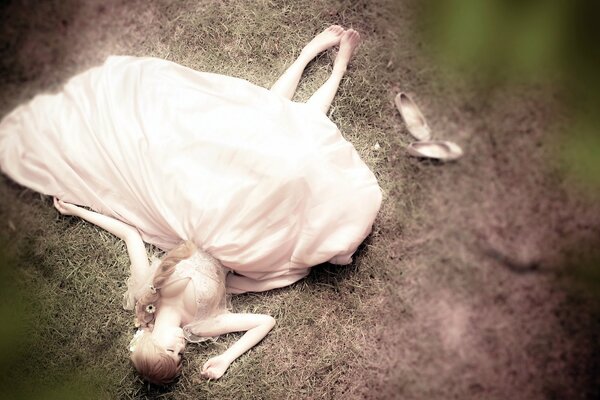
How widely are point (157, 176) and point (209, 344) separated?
80 cm

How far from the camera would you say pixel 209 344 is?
92.8 inches

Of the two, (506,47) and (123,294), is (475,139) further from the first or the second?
(123,294)

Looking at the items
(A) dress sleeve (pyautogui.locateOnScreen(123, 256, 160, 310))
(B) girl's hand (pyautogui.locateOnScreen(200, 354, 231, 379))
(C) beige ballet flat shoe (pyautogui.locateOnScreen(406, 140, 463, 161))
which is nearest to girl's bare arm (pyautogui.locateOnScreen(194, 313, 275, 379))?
(B) girl's hand (pyautogui.locateOnScreen(200, 354, 231, 379))

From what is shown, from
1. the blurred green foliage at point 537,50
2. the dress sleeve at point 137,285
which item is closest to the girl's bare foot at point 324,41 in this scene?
the blurred green foliage at point 537,50

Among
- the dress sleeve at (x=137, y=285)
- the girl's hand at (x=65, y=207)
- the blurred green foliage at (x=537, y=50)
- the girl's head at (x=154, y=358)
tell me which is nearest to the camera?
the blurred green foliage at (x=537, y=50)

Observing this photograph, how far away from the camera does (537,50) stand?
170cm

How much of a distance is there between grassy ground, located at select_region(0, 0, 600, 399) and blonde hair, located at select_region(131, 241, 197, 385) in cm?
27

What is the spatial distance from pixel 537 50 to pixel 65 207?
2034mm

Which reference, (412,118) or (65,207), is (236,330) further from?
(412,118)

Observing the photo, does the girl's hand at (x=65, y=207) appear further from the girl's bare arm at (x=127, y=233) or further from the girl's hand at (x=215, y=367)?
the girl's hand at (x=215, y=367)

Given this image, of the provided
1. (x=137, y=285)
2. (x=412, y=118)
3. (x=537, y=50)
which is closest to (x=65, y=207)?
(x=137, y=285)

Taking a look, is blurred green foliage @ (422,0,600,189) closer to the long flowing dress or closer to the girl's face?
the long flowing dress

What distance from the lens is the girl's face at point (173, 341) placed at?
2.08m

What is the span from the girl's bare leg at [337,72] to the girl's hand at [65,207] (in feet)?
3.83
